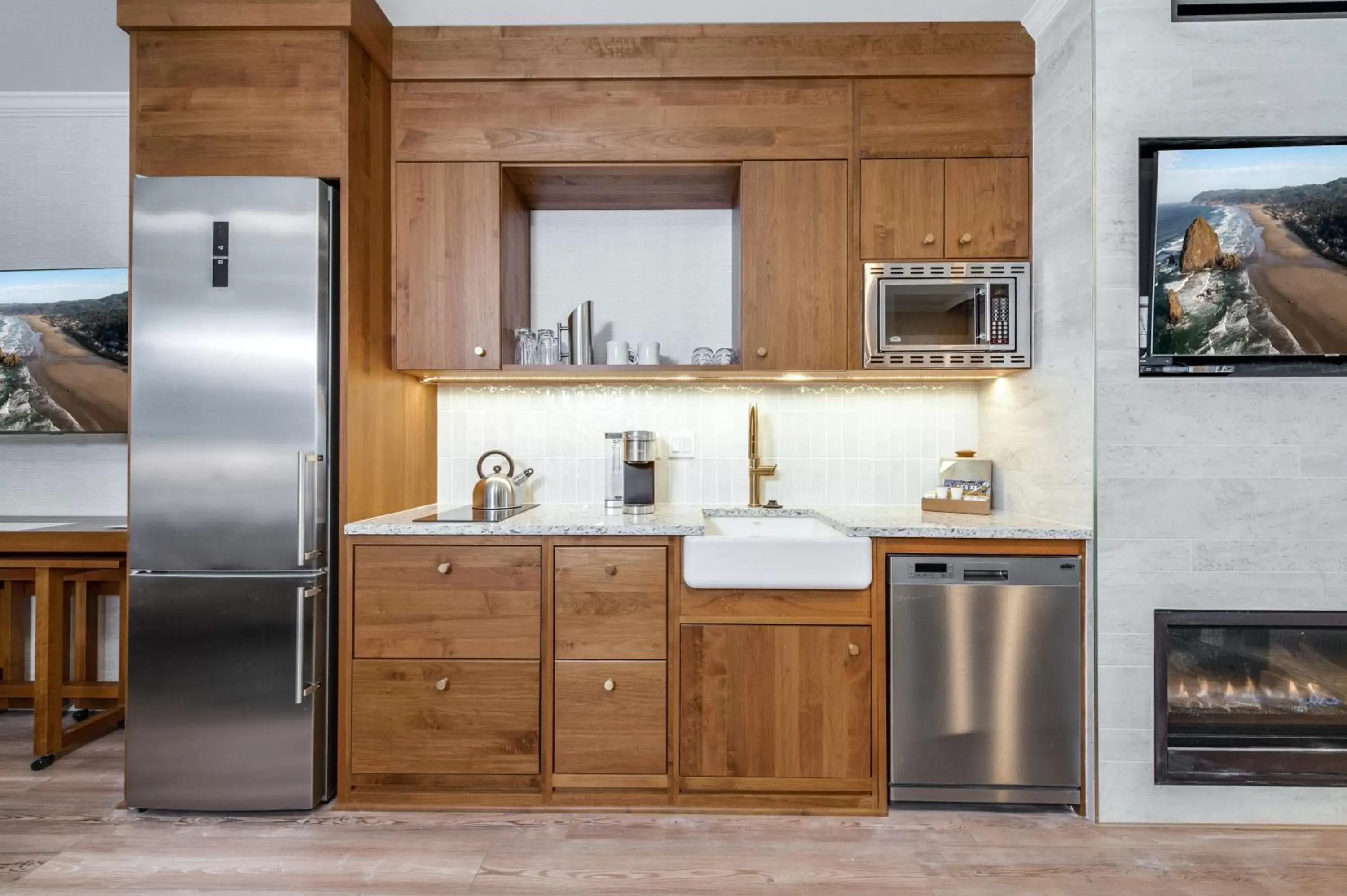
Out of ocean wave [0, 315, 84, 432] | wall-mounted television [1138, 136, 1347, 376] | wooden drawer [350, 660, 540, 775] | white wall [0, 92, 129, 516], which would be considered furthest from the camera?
white wall [0, 92, 129, 516]

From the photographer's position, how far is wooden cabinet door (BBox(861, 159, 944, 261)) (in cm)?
245

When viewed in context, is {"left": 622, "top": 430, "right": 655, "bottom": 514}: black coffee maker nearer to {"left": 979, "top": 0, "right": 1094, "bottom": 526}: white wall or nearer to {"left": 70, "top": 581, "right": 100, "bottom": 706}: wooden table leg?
{"left": 979, "top": 0, "right": 1094, "bottom": 526}: white wall

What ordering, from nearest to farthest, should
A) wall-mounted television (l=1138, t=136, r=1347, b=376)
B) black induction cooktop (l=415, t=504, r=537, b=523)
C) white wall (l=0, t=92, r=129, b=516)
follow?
wall-mounted television (l=1138, t=136, r=1347, b=376) → black induction cooktop (l=415, t=504, r=537, b=523) → white wall (l=0, t=92, r=129, b=516)

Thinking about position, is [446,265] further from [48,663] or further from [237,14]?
[48,663]

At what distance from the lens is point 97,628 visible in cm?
307

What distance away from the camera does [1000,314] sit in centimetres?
243

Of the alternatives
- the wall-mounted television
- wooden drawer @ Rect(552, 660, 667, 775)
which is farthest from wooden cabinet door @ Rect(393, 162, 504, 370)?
the wall-mounted television

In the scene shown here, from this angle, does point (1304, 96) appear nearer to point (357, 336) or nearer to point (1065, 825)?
point (1065, 825)

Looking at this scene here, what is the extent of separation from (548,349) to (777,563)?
1.20 meters

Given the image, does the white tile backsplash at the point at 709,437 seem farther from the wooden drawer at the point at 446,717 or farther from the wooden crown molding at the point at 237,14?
the wooden crown molding at the point at 237,14

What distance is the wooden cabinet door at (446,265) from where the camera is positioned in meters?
2.46

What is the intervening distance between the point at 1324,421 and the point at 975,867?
1.69 m

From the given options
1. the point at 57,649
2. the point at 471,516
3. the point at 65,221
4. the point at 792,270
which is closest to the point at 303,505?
the point at 471,516

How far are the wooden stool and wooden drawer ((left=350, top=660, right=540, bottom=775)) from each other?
0.95m
